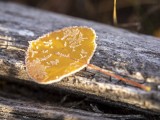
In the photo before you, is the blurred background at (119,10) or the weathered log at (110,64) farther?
the blurred background at (119,10)

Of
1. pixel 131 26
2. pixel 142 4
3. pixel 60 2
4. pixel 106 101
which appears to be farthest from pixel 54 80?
pixel 60 2

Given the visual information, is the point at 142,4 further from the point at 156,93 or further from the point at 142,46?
the point at 156,93

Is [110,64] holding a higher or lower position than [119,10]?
lower

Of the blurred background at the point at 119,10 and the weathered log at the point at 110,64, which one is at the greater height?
the blurred background at the point at 119,10

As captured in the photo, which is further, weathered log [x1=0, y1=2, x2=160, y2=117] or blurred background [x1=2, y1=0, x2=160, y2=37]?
blurred background [x1=2, y1=0, x2=160, y2=37]

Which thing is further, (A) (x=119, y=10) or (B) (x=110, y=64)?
(A) (x=119, y=10)
